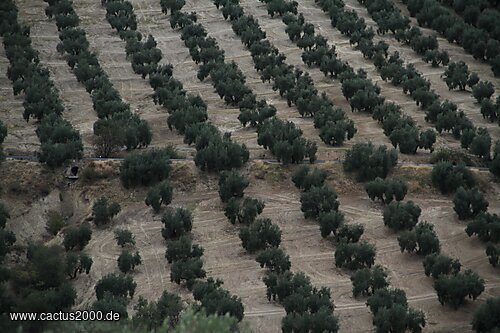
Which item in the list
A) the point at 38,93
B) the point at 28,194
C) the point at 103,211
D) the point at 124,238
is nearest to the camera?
the point at 124,238

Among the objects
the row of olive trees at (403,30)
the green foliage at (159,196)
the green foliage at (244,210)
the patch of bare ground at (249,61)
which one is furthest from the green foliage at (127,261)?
the row of olive trees at (403,30)

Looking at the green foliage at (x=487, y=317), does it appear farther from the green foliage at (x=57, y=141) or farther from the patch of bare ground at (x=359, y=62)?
the green foliage at (x=57, y=141)

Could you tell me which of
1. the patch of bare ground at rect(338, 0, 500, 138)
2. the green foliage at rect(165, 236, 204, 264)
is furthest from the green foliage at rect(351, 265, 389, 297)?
the patch of bare ground at rect(338, 0, 500, 138)

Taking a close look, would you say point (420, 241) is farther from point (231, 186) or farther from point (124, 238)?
point (124, 238)

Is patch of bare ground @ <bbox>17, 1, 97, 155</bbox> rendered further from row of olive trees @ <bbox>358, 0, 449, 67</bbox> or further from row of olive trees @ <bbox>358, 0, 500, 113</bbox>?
row of olive trees @ <bbox>358, 0, 449, 67</bbox>

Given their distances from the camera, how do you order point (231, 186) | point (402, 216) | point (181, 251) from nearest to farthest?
point (181, 251) → point (402, 216) → point (231, 186)

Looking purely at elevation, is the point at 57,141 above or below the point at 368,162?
below

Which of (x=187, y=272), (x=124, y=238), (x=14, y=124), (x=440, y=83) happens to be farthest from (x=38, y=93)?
(x=440, y=83)

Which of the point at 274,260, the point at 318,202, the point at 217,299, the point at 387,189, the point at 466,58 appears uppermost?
the point at 217,299
